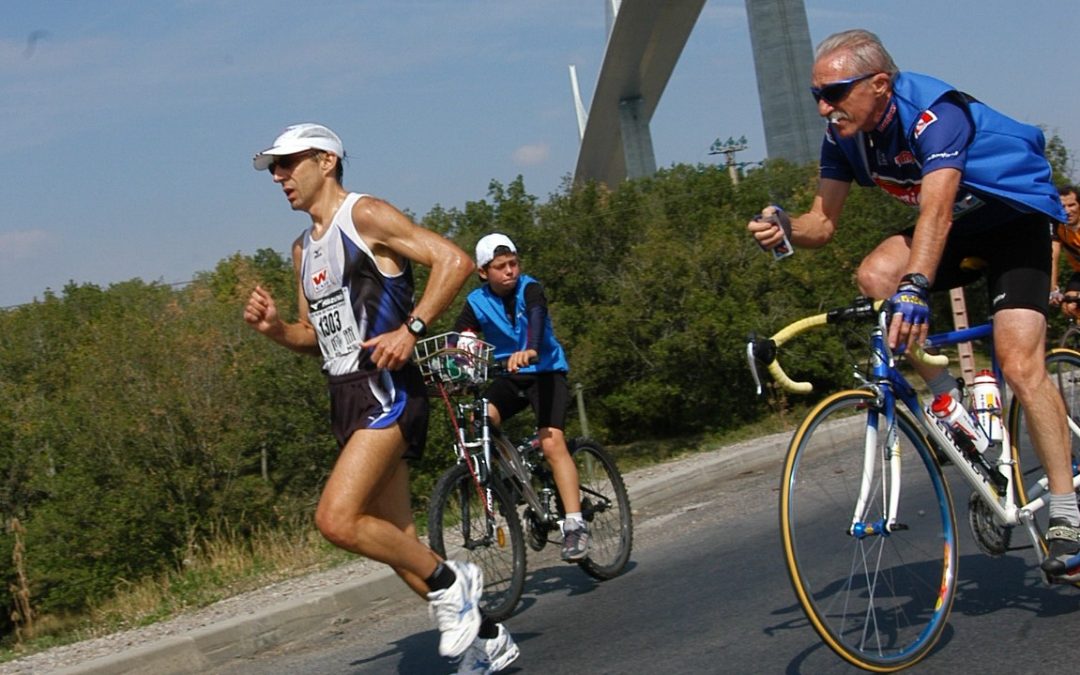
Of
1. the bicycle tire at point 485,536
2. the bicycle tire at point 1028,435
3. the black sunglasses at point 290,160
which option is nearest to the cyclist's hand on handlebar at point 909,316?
the bicycle tire at point 1028,435

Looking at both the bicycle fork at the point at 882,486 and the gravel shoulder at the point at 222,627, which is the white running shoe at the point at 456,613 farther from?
the gravel shoulder at the point at 222,627

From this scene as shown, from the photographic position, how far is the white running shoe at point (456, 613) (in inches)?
204

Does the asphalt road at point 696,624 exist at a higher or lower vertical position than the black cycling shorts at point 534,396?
lower

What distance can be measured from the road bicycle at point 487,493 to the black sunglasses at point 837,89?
204 centimetres

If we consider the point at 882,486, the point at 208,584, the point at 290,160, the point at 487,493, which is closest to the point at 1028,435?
the point at 882,486

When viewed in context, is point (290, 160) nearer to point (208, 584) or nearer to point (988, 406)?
point (988, 406)

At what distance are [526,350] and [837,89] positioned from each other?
286cm

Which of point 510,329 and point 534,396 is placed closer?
point 534,396

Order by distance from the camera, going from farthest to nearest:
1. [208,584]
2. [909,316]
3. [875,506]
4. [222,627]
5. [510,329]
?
[208,584], [510,329], [222,627], [875,506], [909,316]

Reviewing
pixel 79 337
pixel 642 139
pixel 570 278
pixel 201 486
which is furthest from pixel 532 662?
pixel 642 139

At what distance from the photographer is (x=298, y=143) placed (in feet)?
17.5

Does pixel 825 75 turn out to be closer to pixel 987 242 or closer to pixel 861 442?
pixel 987 242

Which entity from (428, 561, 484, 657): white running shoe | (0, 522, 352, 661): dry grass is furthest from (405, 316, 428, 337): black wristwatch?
(0, 522, 352, 661): dry grass

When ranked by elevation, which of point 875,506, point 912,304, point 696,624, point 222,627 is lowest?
point 696,624
